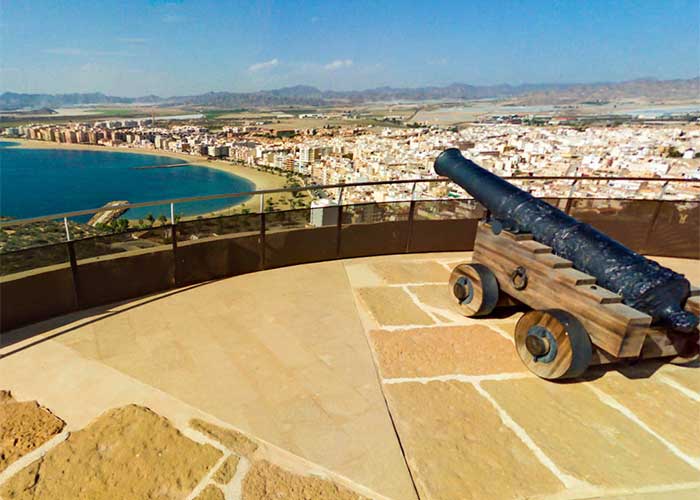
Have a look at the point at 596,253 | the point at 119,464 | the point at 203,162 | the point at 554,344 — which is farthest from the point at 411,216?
the point at 203,162

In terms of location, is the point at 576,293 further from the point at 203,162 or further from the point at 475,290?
the point at 203,162

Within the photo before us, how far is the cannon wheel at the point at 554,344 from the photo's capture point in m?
2.66

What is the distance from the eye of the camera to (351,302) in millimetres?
4098

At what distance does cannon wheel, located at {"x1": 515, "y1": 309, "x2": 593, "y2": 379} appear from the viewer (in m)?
2.66

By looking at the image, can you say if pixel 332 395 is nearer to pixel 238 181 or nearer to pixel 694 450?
pixel 694 450

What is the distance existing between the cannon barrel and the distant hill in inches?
2631

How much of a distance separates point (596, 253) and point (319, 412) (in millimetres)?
2386

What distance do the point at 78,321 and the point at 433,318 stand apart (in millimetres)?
3356

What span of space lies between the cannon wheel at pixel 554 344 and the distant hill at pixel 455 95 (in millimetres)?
67844

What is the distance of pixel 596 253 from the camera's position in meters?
2.91

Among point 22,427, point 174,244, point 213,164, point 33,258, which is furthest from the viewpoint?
point 213,164

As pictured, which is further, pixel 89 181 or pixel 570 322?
pixel 89 181

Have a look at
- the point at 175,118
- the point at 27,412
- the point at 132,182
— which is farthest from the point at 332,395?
the point at 175,118

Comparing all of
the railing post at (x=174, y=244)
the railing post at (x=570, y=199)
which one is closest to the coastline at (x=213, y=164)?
the railing post at (x=570, y=199)
